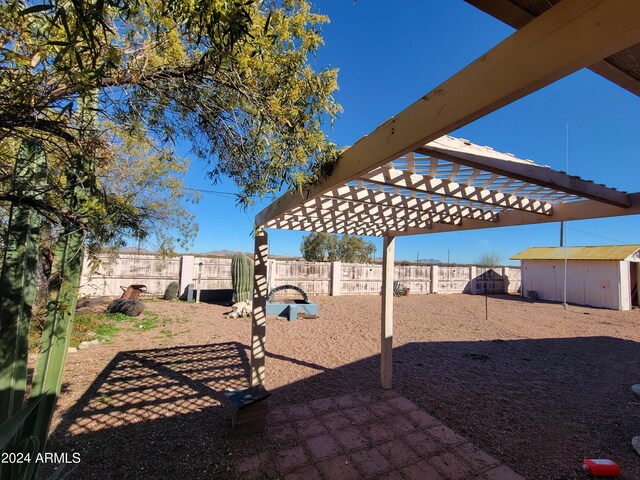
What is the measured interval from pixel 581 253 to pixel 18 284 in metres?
17.8

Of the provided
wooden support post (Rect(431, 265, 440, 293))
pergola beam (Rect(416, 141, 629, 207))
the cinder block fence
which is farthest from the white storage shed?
pergola beam (Rect(416, 141, 629, 207))

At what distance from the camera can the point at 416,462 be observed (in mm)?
2490

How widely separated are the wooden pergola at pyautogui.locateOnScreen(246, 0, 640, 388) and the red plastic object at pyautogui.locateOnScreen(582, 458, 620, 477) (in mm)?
2029

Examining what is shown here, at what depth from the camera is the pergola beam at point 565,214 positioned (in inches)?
85.6

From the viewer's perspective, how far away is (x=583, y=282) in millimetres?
12734

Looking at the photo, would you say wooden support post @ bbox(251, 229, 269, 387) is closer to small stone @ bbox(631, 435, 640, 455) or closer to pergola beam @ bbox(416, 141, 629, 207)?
pergola beam @ bbox(416, 141, 629, 207)

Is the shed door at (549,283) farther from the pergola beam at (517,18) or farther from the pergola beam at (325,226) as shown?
the pergola beam at (517,18)

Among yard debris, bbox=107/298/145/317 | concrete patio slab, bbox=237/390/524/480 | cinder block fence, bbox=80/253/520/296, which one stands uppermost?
cinder block fence, bbox=80/253/520/296

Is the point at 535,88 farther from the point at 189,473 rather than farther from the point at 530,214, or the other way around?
the point at 189,473

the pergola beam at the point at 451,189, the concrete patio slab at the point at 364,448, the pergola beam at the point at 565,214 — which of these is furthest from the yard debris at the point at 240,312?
the pergola beam at the point at 451,189

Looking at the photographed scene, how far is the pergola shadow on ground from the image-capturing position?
2.49 m

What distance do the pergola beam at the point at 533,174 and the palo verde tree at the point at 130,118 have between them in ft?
2.45

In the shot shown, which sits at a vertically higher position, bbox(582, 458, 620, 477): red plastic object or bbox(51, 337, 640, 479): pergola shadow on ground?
bbox(582, 458, 620, 477): red plastic object

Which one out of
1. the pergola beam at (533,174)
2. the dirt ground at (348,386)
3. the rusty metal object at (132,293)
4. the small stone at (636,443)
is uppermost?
the pergola beam at (533,174)
